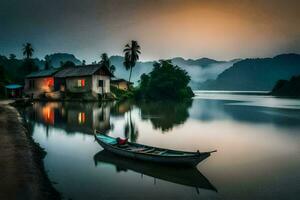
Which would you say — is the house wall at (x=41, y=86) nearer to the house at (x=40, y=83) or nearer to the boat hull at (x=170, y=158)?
the house at (x=40, y=83)

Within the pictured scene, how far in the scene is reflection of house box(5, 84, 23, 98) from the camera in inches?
2273

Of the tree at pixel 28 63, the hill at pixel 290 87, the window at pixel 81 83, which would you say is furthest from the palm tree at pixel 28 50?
the hill at pixel 290 87

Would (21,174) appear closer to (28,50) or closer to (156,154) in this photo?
(156,154)

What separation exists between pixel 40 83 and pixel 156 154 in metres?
53.2

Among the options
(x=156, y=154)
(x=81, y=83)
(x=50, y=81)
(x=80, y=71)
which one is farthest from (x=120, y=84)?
(x=156, y=154)

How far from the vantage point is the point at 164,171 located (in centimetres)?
1086

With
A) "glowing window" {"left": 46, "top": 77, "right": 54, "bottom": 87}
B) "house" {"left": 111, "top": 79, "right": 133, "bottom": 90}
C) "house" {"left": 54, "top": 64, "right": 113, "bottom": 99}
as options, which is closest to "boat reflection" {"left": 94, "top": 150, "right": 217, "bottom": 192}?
"house" {"left": 54, "top": 64, "right": 113, "bottom": 99}

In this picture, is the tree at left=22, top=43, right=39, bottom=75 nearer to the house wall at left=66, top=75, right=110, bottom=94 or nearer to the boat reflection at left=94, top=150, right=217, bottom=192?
the house wall at left=66, top=75, right=110, bottom=94

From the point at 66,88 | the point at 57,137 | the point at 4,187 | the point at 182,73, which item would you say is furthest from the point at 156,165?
the point at 182,73

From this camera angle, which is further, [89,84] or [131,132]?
[89,84]

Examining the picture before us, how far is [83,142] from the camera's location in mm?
16734

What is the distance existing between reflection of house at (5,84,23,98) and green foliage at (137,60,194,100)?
31.8 m

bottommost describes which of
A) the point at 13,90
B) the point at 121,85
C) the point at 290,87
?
the point at 13,90

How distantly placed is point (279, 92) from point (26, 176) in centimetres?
15783
